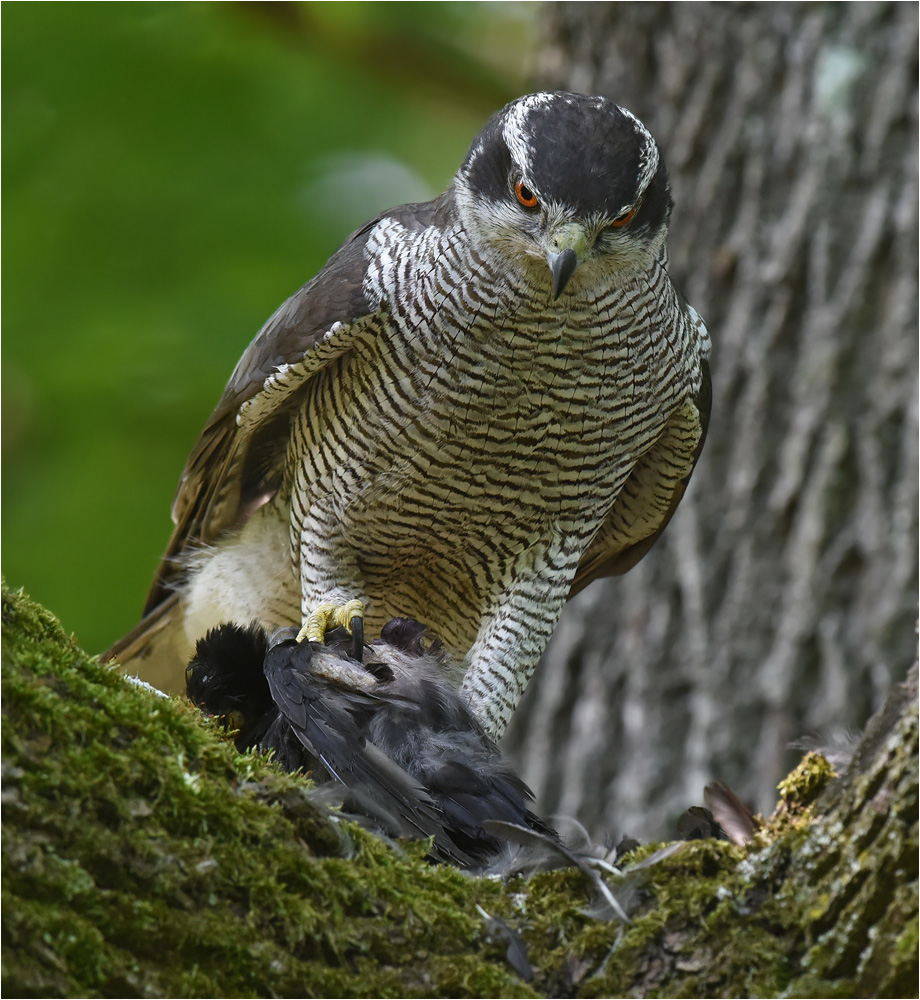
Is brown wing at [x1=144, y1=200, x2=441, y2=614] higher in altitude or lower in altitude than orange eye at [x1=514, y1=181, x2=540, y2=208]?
lower

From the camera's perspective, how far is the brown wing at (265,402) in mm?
3559

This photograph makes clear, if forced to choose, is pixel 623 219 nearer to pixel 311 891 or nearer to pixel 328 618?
pixel 328 618

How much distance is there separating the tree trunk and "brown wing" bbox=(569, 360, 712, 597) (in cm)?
91

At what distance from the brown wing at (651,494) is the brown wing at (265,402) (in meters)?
1.11

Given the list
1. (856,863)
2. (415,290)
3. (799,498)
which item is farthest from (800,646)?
(856,863)

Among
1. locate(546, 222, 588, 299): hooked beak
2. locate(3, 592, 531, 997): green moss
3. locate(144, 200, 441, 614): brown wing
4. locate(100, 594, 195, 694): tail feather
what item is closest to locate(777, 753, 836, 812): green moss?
locate(3, 592, 531, 997): green moss

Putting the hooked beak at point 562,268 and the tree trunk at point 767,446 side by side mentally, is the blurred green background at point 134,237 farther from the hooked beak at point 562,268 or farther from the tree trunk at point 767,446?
the hooked beak at point 562,268

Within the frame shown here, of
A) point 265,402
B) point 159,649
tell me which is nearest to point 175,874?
point 265,402

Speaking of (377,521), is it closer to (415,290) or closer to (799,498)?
(415,290)

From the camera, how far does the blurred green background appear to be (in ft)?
17.0

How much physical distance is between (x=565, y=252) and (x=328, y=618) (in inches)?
56.4

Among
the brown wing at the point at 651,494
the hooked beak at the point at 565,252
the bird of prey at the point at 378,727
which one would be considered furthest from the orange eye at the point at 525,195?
the bird of prey at the point at 378,727

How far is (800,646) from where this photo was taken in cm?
509

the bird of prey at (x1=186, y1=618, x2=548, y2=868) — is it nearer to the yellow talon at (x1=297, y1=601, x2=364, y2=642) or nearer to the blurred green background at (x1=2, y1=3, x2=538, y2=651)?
the yellow talon at (x1=297, y1=601, x2=364, y2=642)
